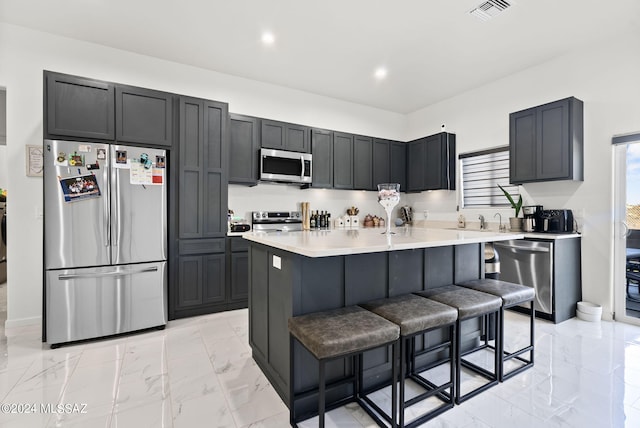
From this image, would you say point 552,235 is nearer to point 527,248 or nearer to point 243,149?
point 527,248

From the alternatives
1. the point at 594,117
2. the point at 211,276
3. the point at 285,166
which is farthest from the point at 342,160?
the point at 594,117

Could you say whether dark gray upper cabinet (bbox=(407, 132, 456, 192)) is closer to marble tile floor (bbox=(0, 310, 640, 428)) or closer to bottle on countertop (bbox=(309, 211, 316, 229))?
bottle on countertop (bbox=(309, 211, 316, 229))

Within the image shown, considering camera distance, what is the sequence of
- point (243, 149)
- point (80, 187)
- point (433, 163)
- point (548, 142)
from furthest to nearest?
point (433, 163) → point (243, 149) → point (548, 142) → point (80, 187)

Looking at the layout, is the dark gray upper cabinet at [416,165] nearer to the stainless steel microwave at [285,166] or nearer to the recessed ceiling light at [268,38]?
the stainless steel microwave at [285,166]

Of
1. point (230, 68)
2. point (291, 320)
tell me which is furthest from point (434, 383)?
point (230, 68)

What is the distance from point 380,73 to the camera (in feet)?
13.4

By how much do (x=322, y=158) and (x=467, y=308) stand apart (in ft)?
10.7

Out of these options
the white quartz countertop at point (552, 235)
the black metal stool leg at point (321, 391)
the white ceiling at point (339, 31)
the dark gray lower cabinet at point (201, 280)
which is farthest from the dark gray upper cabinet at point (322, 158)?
the black metal stool leg at point (321, 391)

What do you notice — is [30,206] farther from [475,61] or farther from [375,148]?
[475,61]

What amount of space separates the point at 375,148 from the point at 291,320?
161 inches

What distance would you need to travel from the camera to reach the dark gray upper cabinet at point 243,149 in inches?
151

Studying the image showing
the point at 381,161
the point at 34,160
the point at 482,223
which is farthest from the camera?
the point at 381,161

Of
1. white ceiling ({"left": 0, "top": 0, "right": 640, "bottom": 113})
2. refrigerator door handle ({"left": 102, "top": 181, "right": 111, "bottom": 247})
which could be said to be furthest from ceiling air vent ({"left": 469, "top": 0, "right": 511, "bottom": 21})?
refrigerator door handle ({"left": 102, "top": 181, "right": 111, "bottom": 247})

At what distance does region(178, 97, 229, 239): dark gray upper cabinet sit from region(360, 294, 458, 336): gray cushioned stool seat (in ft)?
7.50
